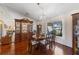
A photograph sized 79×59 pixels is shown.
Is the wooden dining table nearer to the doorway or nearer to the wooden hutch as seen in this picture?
the wooden hutch

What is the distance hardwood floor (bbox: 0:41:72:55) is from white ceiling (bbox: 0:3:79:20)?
57cm

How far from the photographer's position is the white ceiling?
7.54 feet

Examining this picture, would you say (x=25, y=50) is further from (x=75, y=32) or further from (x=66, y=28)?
(x=75, y=32)

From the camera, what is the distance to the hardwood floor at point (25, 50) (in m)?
2.31

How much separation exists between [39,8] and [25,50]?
2.79 feet

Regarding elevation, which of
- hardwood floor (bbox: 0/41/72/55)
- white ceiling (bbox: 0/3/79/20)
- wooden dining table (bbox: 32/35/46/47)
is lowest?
hardwood floor (bbox: 0/41/72/55)

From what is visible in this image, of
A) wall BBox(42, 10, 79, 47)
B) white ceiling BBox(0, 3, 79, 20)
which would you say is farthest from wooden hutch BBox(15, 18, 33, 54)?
wall BBox(42, 10, 79, 47)

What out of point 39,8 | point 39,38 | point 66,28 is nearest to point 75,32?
point 66,28

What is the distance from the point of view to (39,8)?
2332mm

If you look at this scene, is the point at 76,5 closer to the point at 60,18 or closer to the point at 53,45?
the point at 60,18

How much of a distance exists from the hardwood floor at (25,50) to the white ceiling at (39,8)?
0.57 metres

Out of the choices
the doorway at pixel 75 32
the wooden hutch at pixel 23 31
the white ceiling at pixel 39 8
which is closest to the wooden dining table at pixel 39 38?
the wooden hutch at pixel 23 31

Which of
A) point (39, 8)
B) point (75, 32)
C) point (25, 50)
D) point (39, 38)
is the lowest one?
point (25, 50)
